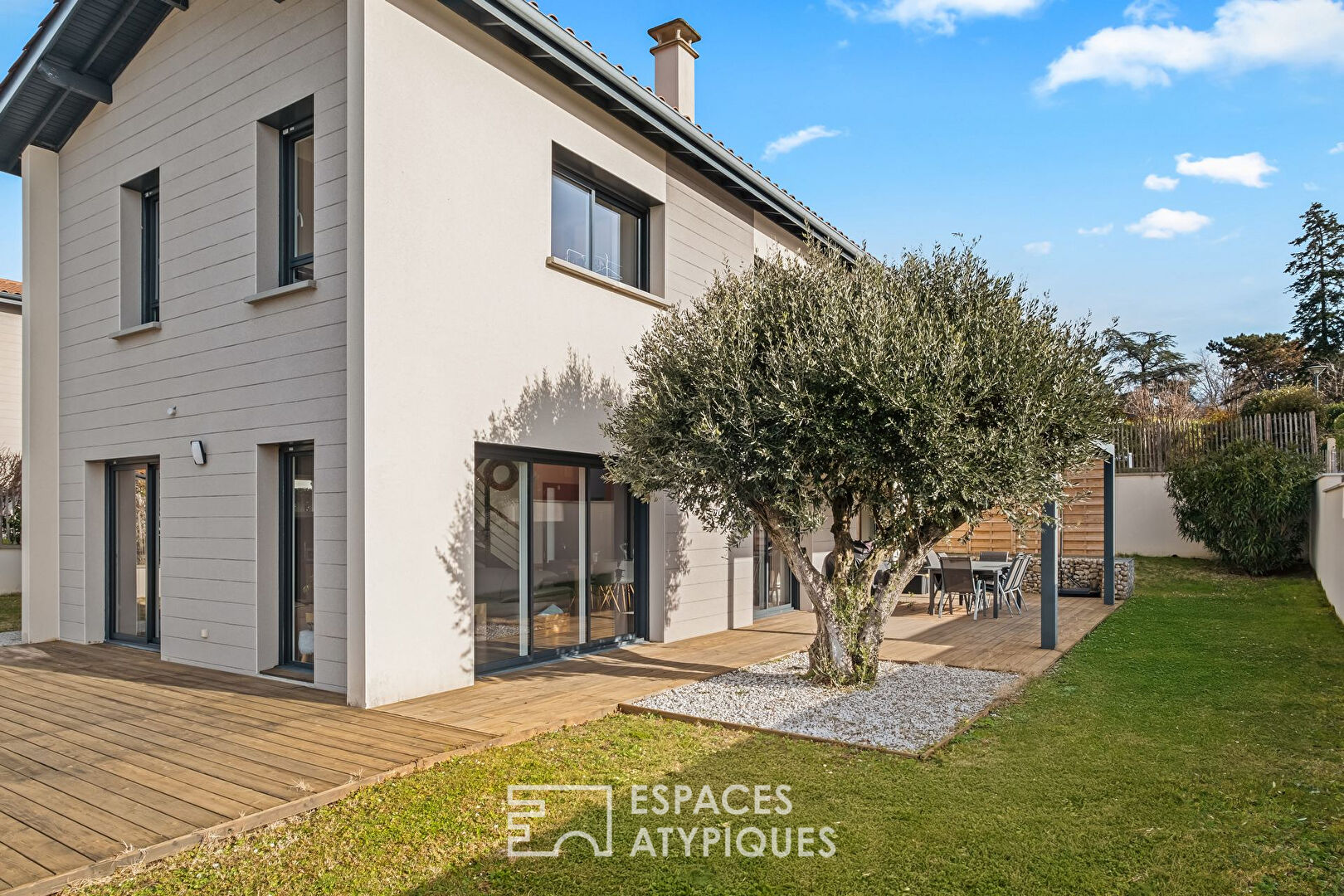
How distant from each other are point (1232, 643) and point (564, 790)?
8.14 metres

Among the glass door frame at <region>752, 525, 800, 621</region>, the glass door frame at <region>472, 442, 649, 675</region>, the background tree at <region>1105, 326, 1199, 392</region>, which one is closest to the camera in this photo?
the glass door frame at <region>472, 442, 649, 675</region>

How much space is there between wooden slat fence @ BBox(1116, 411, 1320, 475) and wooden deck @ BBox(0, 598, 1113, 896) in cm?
1142

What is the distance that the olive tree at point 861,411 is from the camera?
→ 240 inches

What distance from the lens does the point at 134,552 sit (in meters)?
9.30

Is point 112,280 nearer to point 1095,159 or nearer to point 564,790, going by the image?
point 564,790

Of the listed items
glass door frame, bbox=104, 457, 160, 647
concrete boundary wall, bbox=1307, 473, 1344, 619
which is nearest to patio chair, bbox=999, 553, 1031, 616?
concrete boundary wall, bbox=1307, 473, 1344, 619

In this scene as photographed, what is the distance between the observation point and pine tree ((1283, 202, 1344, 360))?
32.9 m

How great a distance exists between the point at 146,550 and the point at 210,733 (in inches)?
171

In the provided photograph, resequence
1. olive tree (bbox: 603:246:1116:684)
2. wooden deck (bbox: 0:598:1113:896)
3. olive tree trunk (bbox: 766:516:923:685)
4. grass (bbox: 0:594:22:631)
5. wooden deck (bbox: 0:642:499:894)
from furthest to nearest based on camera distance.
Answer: grass (bbox: 0:594:22:631)
olive tree trunk (bbox: 766:516:923:685)
olive tree (bbox: 603:246:1116:684)
wooden deck (bbox: 0:598:1113:896)
wooden deck (bbox: 0:642:499:894)

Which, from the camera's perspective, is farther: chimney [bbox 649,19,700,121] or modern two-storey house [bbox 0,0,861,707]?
chimney [bbox 649,19,700,121]

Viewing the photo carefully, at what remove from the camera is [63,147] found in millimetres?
10117

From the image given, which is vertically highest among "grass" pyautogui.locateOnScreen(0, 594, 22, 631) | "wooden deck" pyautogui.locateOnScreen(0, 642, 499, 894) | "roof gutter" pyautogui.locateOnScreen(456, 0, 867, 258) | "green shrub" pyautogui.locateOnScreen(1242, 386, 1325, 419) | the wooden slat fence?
"roof gutter" pyautogui.locateOnScreen(456, 0, 867, 258)

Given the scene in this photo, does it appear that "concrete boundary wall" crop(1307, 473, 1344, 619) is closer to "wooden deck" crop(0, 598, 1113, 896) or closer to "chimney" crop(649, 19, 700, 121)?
"wooden deck" crop(0, 598, 1113, 896)

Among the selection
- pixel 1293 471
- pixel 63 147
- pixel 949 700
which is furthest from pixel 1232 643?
pixel 63 147
